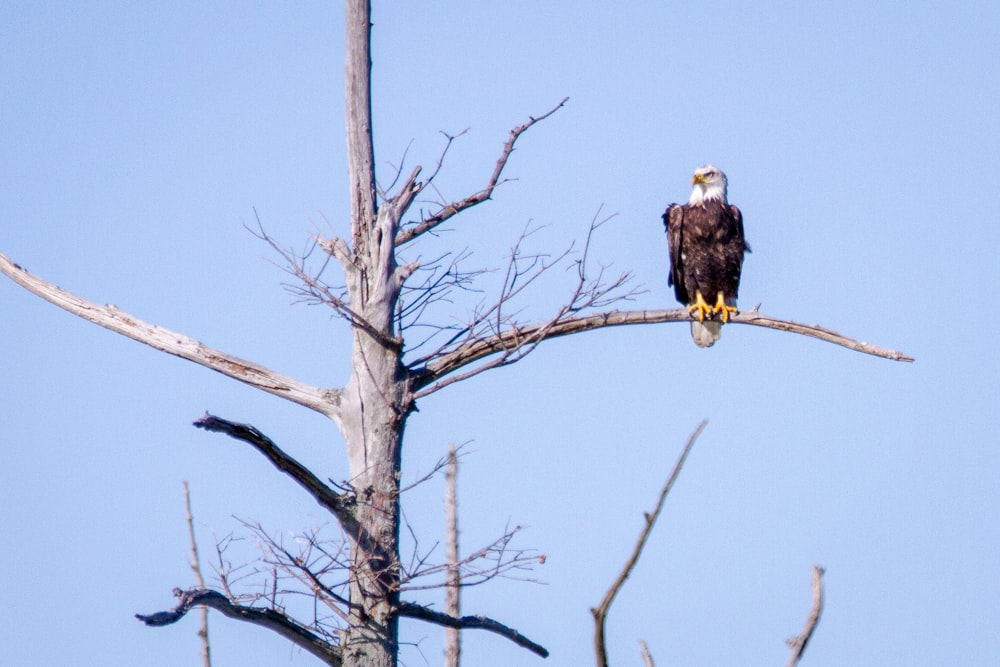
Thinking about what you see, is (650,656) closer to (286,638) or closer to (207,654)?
(286,638)

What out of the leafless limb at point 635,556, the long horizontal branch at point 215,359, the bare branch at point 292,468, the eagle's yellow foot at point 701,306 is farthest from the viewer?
the eagle's yellow foot at point 701,306

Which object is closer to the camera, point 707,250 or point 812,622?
point 812,622

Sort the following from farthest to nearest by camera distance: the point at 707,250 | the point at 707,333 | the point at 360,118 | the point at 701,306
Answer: the point at 707,333 < the point at 707,250 < the point at 701,306 < the point at 360,118

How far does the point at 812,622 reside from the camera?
208 centimetres

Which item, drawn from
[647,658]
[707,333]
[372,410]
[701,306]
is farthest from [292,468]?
[707,333]

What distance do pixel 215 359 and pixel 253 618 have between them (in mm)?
1331

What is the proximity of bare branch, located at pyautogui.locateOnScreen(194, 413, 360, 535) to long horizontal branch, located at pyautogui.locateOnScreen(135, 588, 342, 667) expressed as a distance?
511 millimetres

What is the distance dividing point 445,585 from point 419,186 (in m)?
1.99

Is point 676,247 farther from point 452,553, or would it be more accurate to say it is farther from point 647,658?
point 647,658

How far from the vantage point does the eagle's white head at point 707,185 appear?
928 centimetres

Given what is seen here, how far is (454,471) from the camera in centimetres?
812

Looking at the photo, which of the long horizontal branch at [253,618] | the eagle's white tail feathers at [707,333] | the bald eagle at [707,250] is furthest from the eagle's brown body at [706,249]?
the long horizontal branch at [253,618]

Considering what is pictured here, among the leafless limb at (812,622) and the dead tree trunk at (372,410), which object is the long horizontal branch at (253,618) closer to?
the dead tree trunk at (372,410)

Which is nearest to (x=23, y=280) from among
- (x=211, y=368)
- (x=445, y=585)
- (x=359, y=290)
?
(x=211, y=368)
